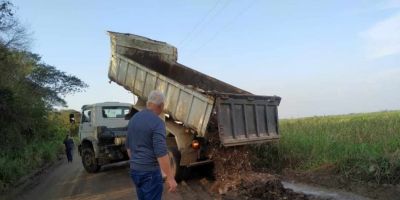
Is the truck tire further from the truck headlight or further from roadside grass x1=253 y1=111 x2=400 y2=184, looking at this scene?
the truck headlight

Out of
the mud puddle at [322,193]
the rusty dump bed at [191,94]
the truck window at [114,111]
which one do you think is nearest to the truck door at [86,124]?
the truck window at [114,111]

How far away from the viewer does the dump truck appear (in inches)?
399

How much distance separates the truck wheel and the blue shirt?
35.1 ft

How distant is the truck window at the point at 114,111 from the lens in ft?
52.5

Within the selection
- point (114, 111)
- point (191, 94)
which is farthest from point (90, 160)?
Answer: point (191, 94)

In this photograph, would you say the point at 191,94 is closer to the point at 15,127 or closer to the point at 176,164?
the point at 176,164

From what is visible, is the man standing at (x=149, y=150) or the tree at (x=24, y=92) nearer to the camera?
the man standing at (x=149, y=150)

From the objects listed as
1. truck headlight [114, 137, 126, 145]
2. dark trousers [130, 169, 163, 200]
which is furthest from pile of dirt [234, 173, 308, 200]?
truck headlight [114, 137, 126, 145]

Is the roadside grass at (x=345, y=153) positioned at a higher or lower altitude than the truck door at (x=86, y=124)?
lower

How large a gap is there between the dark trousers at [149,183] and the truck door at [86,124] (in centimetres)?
1080

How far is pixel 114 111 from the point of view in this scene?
16.3 metres

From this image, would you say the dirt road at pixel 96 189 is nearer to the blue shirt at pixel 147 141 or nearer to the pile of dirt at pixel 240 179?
the pile of dirt at pixel 240 179

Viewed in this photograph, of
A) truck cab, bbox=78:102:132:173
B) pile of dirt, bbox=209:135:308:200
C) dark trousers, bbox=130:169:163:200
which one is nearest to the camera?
dark trousers, bbox=130:169:163:200

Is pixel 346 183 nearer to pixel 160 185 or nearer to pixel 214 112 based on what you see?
pixel 214 112
